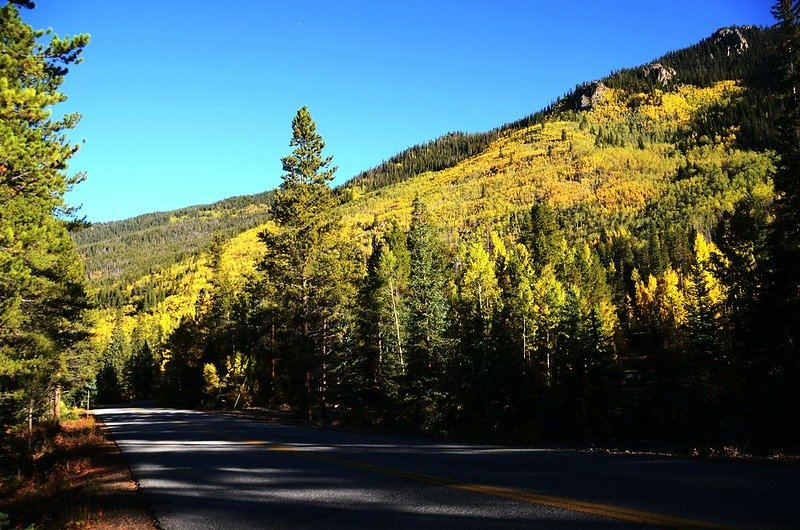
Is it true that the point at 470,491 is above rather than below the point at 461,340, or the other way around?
below

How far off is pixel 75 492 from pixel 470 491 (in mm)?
8008

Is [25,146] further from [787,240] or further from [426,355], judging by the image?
[787,240]

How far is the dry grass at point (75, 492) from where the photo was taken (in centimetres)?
762

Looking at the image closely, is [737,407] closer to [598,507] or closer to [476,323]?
[476,323]

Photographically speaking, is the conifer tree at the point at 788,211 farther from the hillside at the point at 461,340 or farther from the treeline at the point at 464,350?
the treeline at the point at 464,350

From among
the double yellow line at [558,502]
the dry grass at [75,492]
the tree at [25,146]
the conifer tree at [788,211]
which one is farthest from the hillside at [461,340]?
the double yellow line at [558,502]

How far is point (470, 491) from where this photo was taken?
22.8ft

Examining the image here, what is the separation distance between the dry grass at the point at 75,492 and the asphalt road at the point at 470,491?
43 centimetres

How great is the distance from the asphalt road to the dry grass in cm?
Answer: 43

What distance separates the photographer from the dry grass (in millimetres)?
7621

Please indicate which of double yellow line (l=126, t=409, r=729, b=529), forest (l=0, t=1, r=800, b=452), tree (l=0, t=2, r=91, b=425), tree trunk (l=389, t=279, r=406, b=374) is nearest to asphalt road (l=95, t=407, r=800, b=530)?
double yellow line (l=126, t=409, r=729, b=529)

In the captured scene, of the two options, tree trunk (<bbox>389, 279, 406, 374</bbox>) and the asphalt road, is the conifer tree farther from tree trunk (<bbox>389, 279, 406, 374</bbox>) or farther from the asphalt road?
tree trunk (<bbox>389, 279, 406, 374</bbox>)

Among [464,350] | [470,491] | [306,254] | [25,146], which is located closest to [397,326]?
[464,350]

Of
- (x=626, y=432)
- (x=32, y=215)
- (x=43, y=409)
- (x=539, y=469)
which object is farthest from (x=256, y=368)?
(x=539, y=469)
